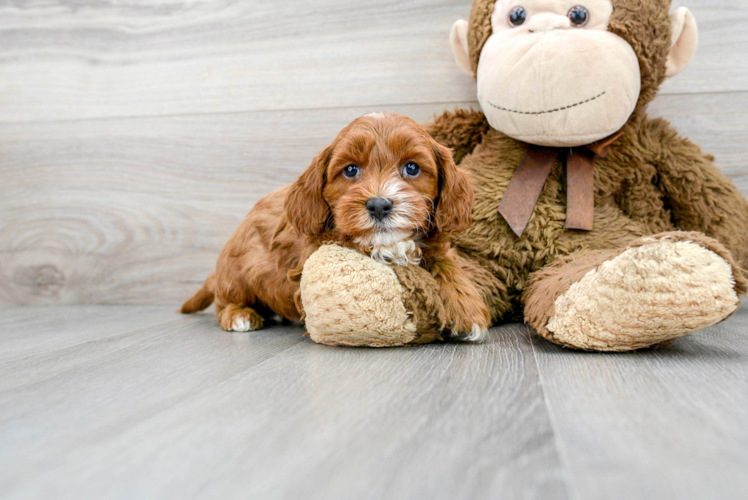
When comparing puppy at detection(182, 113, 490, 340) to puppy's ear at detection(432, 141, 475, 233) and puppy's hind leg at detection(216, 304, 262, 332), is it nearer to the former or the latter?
puppy's ear at detection(432, 141, 475, 233)

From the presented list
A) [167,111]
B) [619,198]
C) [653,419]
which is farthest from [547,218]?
[167,111]

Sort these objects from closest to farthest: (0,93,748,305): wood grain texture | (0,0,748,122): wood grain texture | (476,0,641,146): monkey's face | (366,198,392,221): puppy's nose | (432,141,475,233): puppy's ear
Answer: (366,198,392,221): puppy's nose < (432,141,475,233): puppy's ear < (476,0,641,146): monkey's face < (0,0,748,122): wood grain texture < (0,93,748,305): wood grain texture

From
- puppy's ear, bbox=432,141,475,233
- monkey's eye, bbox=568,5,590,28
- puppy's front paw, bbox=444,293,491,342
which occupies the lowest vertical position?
puppy's front paw, bbox=444,293,491,342

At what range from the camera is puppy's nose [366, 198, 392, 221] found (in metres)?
1.09

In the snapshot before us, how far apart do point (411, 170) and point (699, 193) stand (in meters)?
0.82

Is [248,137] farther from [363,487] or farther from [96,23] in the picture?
[363,487]

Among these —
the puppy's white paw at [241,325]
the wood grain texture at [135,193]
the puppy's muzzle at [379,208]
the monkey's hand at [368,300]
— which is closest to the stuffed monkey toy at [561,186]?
the monkey's hand at [368,300]

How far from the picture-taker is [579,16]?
4.47 ft

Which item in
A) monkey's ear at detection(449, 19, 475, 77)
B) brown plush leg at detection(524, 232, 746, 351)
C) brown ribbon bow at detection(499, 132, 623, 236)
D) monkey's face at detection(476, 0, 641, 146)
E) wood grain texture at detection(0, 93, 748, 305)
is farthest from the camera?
wood grain texture at detection(0, 93, 748, 305)

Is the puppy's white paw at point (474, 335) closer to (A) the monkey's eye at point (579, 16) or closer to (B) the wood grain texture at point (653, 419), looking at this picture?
(B) the wood grain texture at point (653, 419)

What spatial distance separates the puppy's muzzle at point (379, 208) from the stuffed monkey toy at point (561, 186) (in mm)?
103

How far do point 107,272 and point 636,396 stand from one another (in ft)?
6.18

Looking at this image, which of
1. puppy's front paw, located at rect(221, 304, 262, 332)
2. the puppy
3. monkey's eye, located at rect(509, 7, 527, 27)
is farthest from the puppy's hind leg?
monkey's eye, located at rect(509, 7, 527, 27)

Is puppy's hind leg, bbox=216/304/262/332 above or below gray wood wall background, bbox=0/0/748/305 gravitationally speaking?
below
